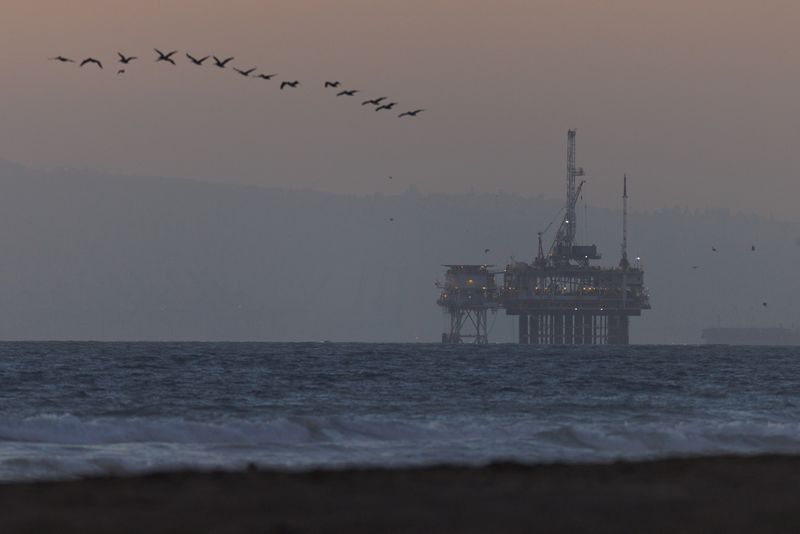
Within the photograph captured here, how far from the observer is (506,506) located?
15703 millimetres

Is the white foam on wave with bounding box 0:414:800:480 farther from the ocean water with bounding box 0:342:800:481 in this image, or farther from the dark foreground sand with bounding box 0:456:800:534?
the dark foreground sand with bounding box 0:456:800:534

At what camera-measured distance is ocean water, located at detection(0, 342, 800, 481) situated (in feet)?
97.2

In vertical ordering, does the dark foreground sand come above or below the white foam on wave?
above

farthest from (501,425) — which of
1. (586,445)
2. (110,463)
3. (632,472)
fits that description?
(632,472)

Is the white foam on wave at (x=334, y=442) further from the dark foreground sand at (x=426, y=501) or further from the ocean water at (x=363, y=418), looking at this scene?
the dark foreground sand at (x=426, y=501)

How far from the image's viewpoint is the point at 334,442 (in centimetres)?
3353

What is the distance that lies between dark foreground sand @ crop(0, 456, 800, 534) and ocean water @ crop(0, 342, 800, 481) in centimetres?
751

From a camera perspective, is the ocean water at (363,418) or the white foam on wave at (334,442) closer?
the white foam on wave at (334,442)

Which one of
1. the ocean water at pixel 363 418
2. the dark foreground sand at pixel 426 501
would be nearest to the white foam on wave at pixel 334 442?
the ocean water at pixel 363 418

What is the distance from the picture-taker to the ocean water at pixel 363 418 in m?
29.6

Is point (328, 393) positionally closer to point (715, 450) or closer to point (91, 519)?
point (715, 450)

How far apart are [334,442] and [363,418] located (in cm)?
680

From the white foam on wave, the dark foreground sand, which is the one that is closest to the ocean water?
the white foam on wave

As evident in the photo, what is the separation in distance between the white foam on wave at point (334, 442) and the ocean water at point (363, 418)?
7cm
